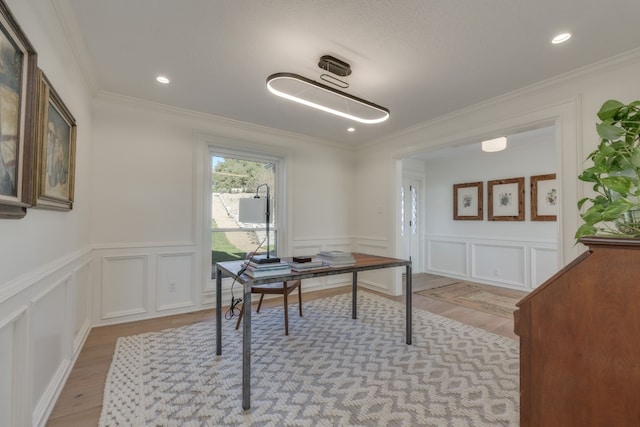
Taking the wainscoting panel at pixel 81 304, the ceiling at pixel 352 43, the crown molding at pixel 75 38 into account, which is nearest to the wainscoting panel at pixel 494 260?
the ceiling at pixel 352 43

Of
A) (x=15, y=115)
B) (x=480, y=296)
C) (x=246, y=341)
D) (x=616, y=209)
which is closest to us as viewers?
(x=616, y=209)

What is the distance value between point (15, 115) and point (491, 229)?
5740 mm

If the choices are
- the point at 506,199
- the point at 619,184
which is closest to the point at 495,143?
the point at 506,199

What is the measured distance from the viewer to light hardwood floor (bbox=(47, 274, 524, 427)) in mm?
1644

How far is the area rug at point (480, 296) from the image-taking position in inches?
141

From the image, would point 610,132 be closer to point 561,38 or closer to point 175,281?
point 561,38

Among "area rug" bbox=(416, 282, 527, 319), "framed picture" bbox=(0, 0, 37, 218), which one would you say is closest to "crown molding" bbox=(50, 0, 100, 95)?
"framed picture" bbox=(0, 0, 37, 218)

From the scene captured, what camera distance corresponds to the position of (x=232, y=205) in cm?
378

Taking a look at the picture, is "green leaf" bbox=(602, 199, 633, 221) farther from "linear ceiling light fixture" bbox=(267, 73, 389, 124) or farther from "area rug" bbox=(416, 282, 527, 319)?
"area rug" bbox=(416, 282, 527, 319)

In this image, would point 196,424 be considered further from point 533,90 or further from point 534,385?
point 533,90

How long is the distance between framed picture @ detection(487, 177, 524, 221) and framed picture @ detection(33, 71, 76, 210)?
5614mm

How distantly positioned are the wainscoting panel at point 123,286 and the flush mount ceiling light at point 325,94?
236 centimetres

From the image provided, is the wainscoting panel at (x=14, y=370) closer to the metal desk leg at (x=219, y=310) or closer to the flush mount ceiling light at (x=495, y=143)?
the metal desk leg at (x=219, y=310)

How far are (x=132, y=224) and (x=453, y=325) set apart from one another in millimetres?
3567
